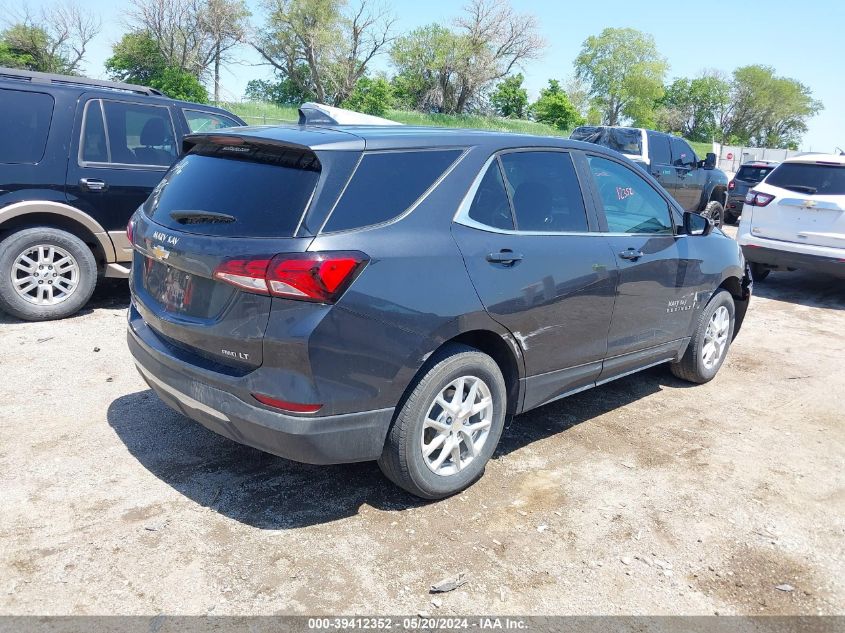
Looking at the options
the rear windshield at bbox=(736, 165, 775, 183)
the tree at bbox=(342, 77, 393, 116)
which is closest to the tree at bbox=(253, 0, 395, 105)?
the tree at bbox=(342, 77, 393, 116)

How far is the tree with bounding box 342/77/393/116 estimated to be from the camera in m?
52.2

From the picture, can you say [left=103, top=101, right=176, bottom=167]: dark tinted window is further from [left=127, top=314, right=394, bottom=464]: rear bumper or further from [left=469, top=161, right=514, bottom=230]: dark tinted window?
[left=469, top=161, right=514, bottom=230]: dark tinted window

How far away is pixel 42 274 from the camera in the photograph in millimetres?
6281

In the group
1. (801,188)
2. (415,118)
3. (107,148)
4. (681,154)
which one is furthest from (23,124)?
(415,118)

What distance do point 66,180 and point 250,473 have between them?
3.87 metres

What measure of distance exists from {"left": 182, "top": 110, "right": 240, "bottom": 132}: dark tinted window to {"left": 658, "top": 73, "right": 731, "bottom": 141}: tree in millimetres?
102346

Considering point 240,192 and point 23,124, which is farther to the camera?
point 23,124

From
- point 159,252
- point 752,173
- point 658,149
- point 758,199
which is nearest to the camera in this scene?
point 159,252

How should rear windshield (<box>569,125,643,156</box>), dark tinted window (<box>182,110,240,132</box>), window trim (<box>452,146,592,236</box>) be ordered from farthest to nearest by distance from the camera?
rear windshield (<box>569,125,643,156</box>) → dark tinted window (<box>182,110,240,132</box>) → window trim (<box>452,146,592,236</box>)

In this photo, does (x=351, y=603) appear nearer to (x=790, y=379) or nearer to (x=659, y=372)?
(x=659, y=372)

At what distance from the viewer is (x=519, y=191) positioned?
3.90 meters

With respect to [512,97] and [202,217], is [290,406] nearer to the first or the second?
[202,217]

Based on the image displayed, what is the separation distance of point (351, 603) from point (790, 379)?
4.74m

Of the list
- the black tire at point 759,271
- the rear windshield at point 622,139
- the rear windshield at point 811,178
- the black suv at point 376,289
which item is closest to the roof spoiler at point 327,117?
the black suv at point 376,289
